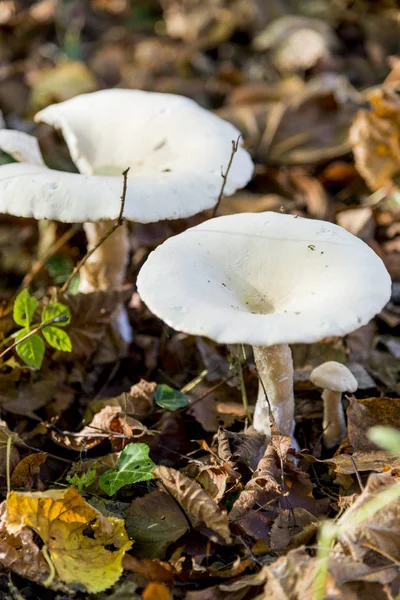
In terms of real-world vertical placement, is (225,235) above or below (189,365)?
above

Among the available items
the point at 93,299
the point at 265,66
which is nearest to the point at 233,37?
the point at 265,66

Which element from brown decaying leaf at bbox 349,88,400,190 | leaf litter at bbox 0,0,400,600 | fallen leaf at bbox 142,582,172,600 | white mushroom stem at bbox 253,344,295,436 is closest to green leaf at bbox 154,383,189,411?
leaf litter at bbox 0,0,400,600

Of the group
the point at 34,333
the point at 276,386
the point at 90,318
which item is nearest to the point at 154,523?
the point at 276,386

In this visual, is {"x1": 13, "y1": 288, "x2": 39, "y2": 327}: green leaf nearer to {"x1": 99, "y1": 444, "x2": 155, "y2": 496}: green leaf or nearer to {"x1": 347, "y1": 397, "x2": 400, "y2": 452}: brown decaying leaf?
{"x1": 99, "y1": 444, "x2": 155, "y2": 496}: green leaf

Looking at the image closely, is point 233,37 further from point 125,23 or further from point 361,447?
point 361,447

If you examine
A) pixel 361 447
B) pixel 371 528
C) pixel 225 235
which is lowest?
pixel 361 447

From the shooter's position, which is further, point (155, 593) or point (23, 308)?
point (23, 308)

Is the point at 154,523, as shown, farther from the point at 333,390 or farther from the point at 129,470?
the point at 333,390

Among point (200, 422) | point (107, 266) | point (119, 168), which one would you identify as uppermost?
point (119, 168)
